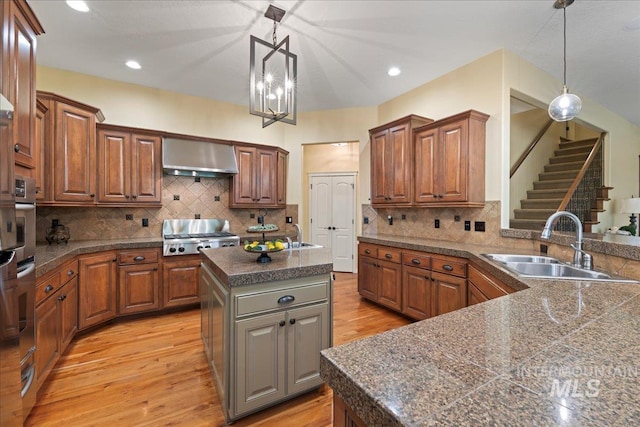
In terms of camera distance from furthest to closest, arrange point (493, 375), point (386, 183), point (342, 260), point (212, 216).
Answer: point (342, 260) < point (212, 216) < point (386, 183) < point (493, 375)

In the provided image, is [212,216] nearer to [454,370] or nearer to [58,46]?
[58,46]

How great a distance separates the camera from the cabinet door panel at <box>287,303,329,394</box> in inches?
72.1

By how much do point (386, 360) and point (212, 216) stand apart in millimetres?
4101

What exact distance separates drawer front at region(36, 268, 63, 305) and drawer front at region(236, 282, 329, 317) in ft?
4.75

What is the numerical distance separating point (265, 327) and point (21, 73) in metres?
2.12

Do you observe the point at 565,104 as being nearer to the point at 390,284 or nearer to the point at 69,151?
the point at 390,284

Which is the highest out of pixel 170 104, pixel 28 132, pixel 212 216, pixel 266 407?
pixel 170 104

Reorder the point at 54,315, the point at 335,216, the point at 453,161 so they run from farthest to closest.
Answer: the point at 335,216 → the point at 453,161 → the point at 54,315

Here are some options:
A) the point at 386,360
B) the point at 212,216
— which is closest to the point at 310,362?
the point at 386,360

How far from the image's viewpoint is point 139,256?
10.7ft

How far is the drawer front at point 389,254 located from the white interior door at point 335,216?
2089mm

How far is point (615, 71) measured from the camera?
3.58 metres

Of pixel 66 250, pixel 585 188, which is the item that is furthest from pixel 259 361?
pixel 585 188

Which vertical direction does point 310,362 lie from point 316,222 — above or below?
below
